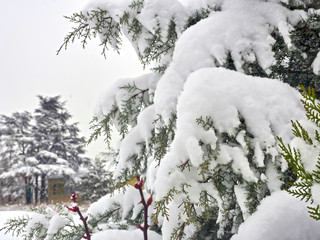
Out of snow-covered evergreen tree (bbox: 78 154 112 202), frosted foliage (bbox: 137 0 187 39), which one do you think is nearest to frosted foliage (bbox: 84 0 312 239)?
frosted foliage (bbox: 137 0 187 39)

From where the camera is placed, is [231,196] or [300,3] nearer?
[231,196]

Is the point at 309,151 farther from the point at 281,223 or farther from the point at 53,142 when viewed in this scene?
the point at 53,142

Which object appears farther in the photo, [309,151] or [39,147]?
[39,147]

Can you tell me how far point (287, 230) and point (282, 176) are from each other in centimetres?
44

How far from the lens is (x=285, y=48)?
2.73 m

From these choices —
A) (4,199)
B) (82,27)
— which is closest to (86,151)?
(4,199)

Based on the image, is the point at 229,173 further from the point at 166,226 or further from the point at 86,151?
the point at 86,151

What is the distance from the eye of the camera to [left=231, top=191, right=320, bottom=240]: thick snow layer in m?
1.61

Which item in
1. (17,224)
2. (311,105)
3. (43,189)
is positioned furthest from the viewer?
(43,189)

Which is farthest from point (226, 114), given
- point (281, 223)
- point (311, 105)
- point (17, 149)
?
point (17, 149)

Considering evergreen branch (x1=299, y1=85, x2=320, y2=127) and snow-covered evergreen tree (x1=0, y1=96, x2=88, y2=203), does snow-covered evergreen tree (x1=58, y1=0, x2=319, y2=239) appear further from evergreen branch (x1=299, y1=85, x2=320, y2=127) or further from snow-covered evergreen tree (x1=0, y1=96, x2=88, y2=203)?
snow-covered evergreen tree (x1=0, y1=96, x2=88, y2=203)

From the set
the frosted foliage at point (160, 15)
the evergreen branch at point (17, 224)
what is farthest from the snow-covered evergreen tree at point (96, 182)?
the frosted foliage at point (160, 15)

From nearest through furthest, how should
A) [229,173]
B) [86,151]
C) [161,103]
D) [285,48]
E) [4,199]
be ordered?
[229,173]
[161,103]
[285,48]
[4,199]
[86,151]

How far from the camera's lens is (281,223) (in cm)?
164
